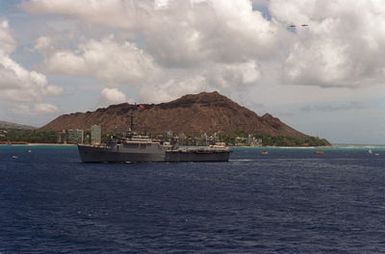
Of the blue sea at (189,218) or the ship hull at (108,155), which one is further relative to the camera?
the ship hull at (108,155)

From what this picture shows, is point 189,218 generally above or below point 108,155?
below

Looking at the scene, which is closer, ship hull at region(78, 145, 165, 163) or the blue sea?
the blue sea

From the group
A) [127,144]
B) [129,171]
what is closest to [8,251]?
[129,171]

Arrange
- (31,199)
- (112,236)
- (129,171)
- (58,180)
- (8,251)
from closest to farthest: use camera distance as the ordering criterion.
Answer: (8,251), (112,236), (31,199), (58,180), (129,171)

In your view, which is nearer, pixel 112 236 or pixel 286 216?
pixel 112 236

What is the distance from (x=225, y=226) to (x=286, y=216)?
41.5ft

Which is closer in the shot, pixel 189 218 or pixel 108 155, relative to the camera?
pixel 189 218

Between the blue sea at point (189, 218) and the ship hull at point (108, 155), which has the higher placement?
the ship hull at point (108, 155)

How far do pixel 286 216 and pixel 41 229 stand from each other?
32.6 meters

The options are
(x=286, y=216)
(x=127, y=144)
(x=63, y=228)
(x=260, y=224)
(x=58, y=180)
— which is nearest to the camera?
(x=63, y=228)

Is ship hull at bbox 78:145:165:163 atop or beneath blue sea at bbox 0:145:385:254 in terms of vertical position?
atop

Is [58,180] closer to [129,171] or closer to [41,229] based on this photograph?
[129,171]

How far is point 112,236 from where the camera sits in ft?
190

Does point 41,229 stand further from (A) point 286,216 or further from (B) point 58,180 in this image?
(B) point 58,180
